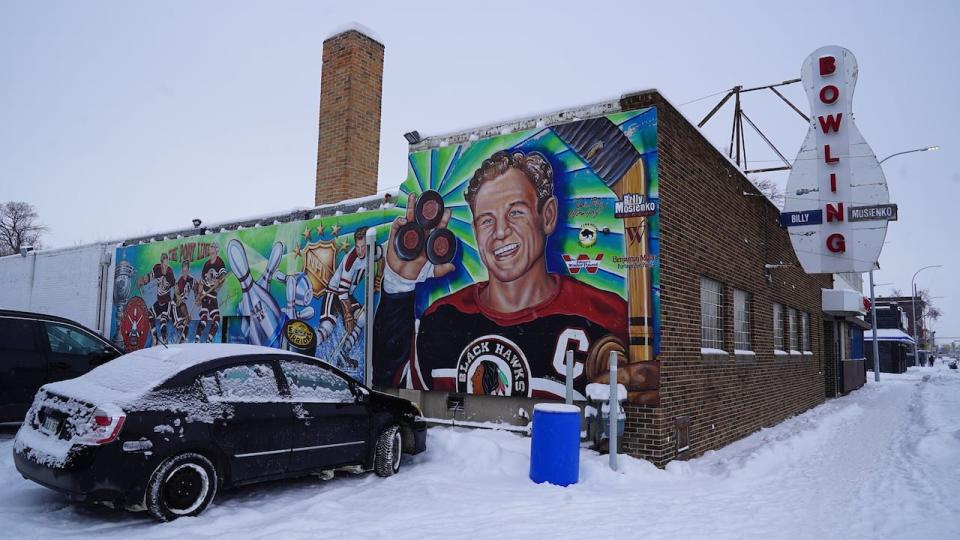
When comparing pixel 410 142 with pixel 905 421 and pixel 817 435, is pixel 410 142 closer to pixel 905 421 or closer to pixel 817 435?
pixel 817 435

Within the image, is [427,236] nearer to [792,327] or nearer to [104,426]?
[104,426]

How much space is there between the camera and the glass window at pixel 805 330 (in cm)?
1747

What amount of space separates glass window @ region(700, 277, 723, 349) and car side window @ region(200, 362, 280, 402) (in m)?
6.75

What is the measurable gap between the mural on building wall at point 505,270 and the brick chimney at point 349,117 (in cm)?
183

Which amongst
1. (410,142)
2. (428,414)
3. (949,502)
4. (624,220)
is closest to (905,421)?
(949,502)

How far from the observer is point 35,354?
8516mm

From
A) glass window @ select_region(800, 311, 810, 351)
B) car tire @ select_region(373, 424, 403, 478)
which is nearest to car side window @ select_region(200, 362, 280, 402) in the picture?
car tire @ select_region(373, 424, 403, 478)

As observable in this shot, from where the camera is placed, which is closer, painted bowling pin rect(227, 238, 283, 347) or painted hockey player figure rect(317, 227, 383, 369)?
painted hockey player figure rect(317, 227, 383, 369)

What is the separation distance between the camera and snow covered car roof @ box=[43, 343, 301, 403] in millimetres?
5586

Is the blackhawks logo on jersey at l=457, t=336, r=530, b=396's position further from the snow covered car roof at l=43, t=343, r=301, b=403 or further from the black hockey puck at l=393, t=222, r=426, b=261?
the snow covered car roof at l=43, t=343, r=301, b=403

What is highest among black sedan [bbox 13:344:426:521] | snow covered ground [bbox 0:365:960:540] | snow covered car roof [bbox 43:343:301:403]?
snow covered car roof [bbox 43:343:301:403]

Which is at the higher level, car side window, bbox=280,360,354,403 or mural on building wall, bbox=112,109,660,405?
mural on building wall, bbox=112,109,660,405

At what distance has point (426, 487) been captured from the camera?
707cm

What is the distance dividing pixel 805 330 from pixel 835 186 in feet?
18.9
